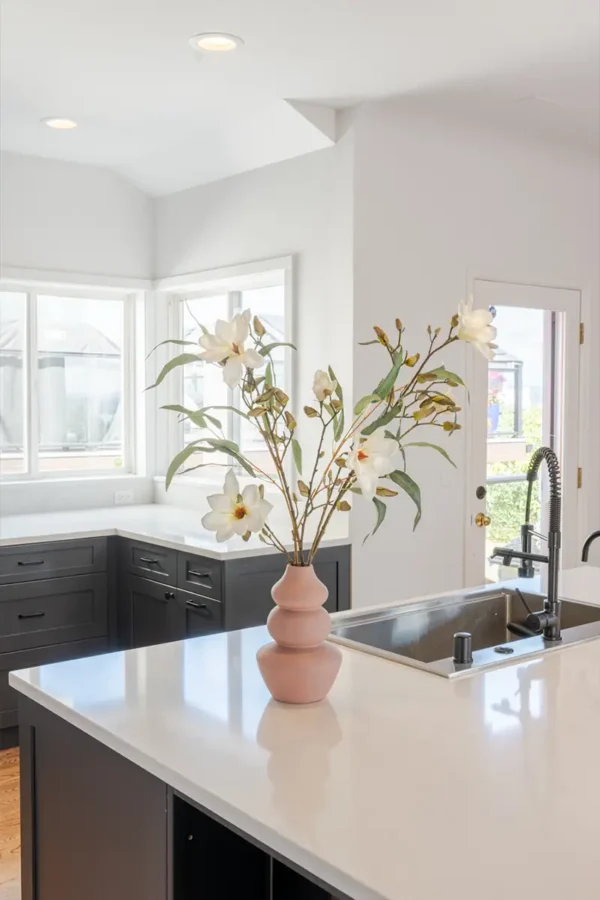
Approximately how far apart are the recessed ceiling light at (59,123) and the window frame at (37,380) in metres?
0.85

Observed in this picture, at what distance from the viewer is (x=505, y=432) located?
4.40m

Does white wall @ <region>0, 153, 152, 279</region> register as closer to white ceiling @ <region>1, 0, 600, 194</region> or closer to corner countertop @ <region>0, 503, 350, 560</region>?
white ceiling @ <region>1, 0, 600, 194</region>

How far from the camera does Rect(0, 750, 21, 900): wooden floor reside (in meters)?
2.77

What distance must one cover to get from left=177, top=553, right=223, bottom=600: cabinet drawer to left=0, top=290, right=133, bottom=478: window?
1.43 metres

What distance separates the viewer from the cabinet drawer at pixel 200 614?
3.51 meters

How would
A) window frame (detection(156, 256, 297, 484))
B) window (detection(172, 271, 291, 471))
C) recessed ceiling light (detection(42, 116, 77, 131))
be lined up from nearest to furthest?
recessed ceiling light (detection(42, 116, 77, 131)) < window frame (detection(156, 256, 297, 484)) < window (detection(172, 271, 291, 471))

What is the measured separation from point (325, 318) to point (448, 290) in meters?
0.57

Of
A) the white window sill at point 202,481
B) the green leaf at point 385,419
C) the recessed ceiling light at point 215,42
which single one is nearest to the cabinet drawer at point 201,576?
the white window sill at point 202,481

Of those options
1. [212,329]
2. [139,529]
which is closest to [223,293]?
[212,329]

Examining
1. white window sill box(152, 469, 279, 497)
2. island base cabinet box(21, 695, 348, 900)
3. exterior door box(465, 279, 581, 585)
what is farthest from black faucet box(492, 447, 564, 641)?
white window sill box(152, 469, 279, 497)

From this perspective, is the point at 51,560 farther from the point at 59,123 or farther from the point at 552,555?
the point at 552,555

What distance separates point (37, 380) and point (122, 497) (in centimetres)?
75

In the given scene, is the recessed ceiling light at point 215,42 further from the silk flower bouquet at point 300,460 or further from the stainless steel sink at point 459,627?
the stainless steel sink at point 459,627

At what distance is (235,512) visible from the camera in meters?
1.48
